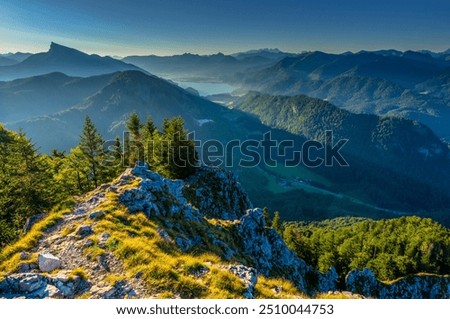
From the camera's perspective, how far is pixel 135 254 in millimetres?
19906

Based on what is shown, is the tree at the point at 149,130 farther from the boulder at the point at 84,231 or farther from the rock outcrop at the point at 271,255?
the boulder at the point at 84,231

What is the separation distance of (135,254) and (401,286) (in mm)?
72731

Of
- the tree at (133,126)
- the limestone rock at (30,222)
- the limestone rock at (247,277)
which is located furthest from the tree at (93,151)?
the limestone rock at (247,277)

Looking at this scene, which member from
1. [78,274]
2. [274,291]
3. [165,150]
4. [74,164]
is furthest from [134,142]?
[274,291]

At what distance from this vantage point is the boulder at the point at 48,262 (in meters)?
18.9

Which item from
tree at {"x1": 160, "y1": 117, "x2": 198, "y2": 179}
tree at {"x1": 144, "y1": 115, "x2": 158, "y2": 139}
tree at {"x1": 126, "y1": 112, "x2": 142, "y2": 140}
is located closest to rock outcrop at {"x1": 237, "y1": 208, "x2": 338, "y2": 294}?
tree at {"x1": 160, "y1": 117, "x2": 198, "y2": 179}

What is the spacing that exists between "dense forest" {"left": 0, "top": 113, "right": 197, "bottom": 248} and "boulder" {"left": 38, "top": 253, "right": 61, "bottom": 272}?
9.15 m

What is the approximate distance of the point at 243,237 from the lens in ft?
136

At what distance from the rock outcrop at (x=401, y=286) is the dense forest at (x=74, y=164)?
43752 millimetres

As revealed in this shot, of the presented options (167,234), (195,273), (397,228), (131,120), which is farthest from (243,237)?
(397,228)

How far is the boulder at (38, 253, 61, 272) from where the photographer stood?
62.0 ft

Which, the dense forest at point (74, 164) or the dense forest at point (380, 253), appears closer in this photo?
the dense forest at point (74, 164)
